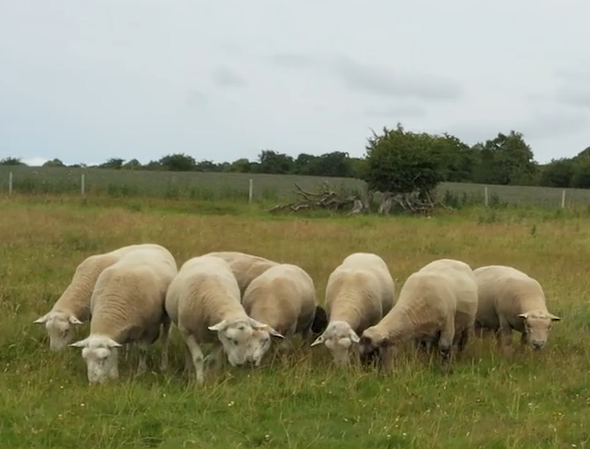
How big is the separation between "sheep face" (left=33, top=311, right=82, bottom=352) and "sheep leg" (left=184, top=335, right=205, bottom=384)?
4.38ft

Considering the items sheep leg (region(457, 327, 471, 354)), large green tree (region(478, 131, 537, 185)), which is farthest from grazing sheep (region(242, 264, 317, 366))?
large green tree (region(478, 131, 537, 185))

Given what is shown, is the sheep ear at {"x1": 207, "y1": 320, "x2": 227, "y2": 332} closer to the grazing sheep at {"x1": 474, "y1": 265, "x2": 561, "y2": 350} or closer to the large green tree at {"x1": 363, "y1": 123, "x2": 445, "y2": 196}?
the grazing sheep at {"x1": 474, "y1": 265, "x2": 561, "y2": 350}

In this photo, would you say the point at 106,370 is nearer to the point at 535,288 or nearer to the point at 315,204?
the point at 535,288

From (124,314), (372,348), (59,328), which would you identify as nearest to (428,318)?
(372,348)

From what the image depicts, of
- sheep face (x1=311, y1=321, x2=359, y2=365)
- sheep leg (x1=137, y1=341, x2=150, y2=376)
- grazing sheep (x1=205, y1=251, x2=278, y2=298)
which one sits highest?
grazing sheep (x1=205, y1=251, x2=278, y2=298)

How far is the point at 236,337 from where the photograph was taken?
7.87 m

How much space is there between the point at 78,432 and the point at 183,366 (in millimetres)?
2768

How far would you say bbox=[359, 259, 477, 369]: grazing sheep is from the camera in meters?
8.41

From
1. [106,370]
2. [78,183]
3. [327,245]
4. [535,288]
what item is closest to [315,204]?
[78,183]

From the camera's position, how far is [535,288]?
990 cm

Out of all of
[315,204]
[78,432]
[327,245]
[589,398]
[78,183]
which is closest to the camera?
[78,432]

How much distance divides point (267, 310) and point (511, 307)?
10.2ft

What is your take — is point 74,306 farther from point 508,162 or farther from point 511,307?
point 508,162

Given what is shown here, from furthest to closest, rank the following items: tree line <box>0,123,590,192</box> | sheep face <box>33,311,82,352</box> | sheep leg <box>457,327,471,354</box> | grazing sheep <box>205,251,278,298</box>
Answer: tree line <box>0,123,590,192</box> → grazing sheep <box>205,251,278,298</box> → sheep leg <box>457,327,471,354</box> → sheep face <box>33,311,82,352</box>
